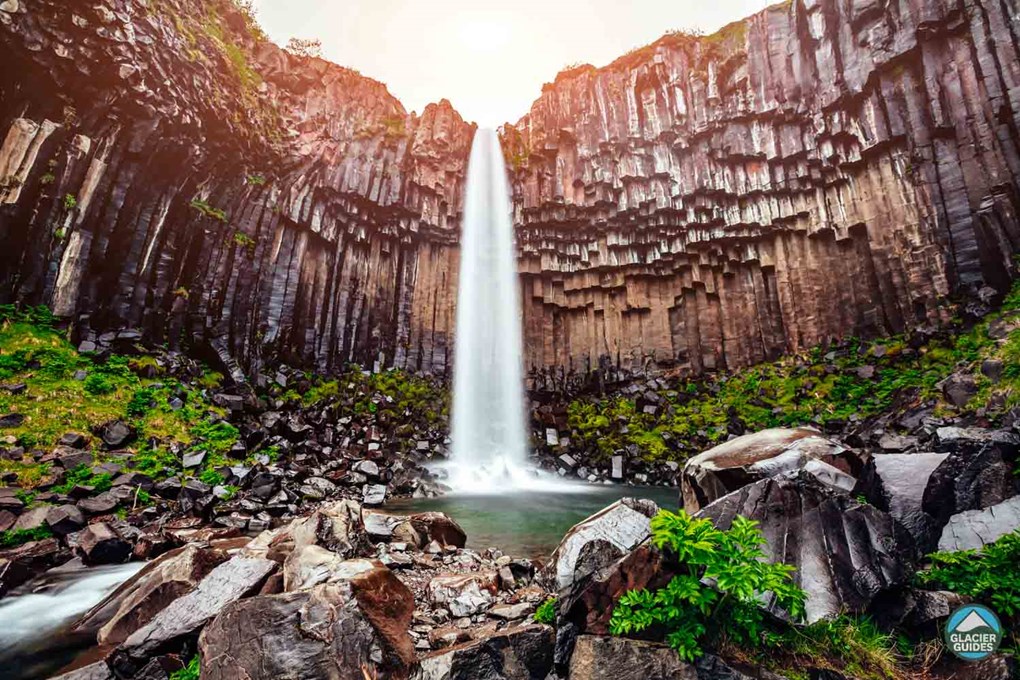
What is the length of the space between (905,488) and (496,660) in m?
4.55

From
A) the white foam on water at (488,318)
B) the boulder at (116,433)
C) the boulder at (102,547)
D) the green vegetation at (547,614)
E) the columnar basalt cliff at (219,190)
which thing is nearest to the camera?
the green vegetation at (547,614)

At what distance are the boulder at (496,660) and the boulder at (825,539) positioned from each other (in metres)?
1.87

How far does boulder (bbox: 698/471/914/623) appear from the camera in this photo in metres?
3.43

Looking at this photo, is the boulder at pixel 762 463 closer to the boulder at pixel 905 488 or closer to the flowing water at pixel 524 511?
the boulder at pixel 905 488

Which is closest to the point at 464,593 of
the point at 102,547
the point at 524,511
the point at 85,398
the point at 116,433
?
the point at 102,547

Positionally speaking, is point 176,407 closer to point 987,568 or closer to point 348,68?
→ point 987,568

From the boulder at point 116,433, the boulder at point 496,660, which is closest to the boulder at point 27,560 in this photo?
the boulder at point 116,433

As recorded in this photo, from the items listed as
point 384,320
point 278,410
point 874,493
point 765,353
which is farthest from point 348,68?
point 874,493

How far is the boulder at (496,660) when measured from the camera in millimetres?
3508

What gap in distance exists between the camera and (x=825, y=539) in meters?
3.76

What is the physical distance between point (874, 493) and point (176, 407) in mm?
16563

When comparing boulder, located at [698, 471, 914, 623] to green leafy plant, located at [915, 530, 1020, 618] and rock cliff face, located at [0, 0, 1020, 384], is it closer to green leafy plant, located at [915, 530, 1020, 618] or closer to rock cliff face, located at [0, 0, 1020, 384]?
green leafy plant, located at [915, 530, 1020, 618]

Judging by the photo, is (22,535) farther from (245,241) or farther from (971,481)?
(245,241)

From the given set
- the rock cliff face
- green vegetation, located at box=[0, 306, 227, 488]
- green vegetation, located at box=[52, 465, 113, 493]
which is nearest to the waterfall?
the rock cliff face
